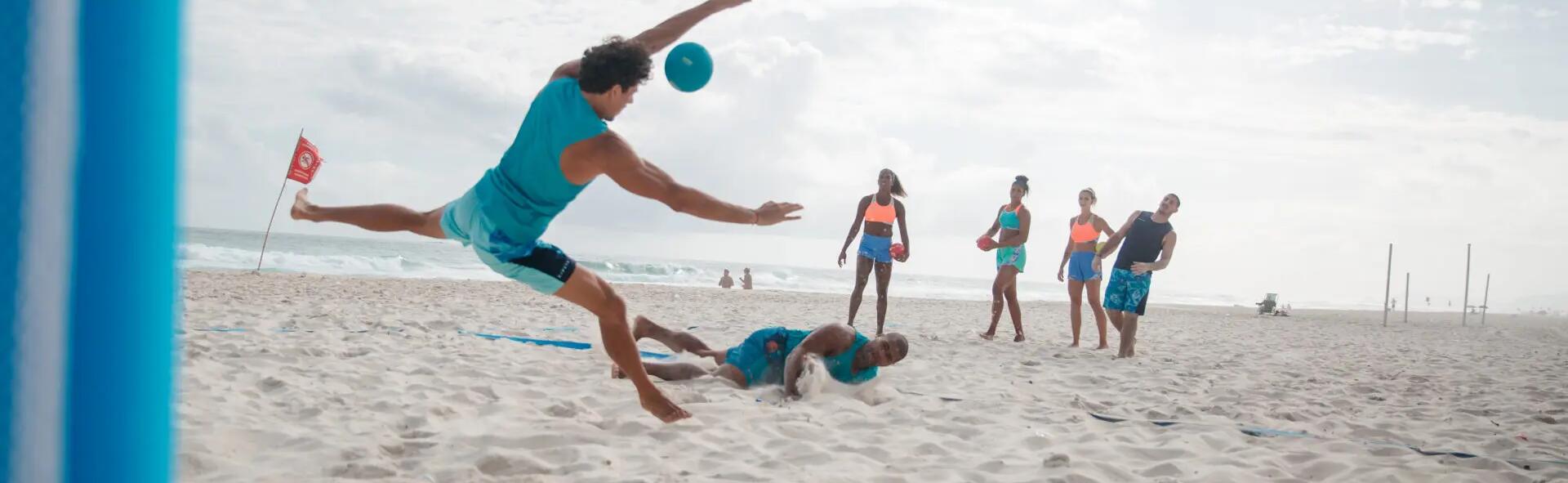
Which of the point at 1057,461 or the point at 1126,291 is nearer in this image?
the point at 1057,461

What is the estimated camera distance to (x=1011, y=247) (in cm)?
874

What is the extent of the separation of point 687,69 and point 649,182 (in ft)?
1.20

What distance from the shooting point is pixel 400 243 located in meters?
44.1

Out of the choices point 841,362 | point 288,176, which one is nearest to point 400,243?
point 288,176

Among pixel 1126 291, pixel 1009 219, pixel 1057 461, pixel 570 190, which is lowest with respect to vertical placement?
pixel 1057 461

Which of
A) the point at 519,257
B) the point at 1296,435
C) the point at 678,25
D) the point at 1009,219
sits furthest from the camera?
the point at 1009,219

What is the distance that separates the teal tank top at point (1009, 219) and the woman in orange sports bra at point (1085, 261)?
55 cm

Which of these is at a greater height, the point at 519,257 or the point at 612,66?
the point at 612,66

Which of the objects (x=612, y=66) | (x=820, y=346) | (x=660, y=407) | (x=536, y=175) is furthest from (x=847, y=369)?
(x=612, y=66)

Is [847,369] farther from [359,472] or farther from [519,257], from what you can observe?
[359,472]

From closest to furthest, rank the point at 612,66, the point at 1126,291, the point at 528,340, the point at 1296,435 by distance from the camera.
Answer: the point at 612,66 < the point at 1296,435 < the point at 528,340 < the point at 1126,291

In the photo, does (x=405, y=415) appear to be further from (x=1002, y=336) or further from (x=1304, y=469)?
(x=1002, y=336)

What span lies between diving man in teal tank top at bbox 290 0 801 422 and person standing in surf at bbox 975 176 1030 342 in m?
5.55

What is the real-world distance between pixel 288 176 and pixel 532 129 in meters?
10.0
